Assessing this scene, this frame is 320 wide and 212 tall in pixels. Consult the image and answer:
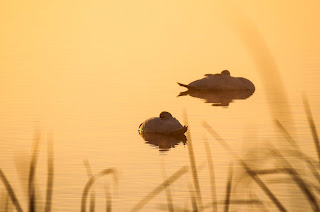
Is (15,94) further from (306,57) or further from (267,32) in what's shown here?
(267,32)

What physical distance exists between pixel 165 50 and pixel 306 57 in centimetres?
493

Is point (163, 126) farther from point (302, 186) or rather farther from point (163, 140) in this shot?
point (302, 186)

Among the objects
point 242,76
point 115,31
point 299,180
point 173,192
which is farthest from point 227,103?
point 115,31

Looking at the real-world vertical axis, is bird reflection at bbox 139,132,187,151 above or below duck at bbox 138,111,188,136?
below

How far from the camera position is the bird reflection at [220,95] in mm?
16281

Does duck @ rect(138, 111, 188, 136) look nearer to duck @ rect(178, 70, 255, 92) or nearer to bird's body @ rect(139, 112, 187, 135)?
bird's body @ rect(139, 112, 187, 135)

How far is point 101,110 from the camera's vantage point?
14.5 m

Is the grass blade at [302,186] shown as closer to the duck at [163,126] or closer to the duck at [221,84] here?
the duck at [163,126]

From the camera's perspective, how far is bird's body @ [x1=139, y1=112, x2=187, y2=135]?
12.8 m

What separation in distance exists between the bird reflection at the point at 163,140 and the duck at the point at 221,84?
15.3 ft

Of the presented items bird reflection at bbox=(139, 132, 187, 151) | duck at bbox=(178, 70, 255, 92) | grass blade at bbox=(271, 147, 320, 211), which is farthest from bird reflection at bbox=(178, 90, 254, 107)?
grass blade at bbox=(271, 147, 320, 211)

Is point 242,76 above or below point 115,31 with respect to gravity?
below

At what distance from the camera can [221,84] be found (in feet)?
58.5

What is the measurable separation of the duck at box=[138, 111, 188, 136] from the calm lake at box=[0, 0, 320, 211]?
175 mm
